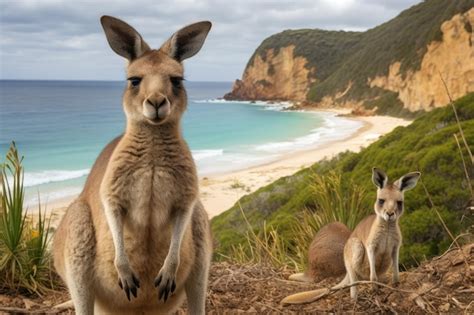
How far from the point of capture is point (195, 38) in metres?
3.01

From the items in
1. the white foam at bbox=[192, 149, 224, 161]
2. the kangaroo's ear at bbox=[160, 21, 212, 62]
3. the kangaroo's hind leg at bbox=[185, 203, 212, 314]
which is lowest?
the white foam at bbox=[192, 149, 224, 161]

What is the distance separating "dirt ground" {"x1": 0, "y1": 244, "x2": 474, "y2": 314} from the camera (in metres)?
3.88

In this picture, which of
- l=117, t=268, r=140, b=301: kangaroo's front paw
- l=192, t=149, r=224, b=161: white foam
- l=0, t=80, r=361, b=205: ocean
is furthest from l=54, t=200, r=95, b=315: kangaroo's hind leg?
l=192, t=149, r=224, b=161: white foam

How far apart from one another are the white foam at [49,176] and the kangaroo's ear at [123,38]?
23313 mm

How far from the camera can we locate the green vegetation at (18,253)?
184 inches

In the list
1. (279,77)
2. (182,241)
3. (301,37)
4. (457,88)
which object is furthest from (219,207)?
(301,37)

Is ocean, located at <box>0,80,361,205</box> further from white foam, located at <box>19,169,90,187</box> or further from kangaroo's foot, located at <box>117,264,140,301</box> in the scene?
kangaroo's foot, located at <box>117,264,140,301</box>

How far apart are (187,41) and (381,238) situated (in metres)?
2.56

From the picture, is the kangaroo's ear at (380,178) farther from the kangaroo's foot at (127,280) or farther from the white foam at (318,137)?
the white foam at (318,137)

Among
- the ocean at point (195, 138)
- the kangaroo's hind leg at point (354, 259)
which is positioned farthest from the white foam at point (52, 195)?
the kangaroo's hind leg at point (354, 259)

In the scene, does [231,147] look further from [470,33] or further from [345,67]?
[345,67]

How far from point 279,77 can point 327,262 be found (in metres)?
75.3

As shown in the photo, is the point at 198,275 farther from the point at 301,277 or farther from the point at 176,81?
the point at 301,277

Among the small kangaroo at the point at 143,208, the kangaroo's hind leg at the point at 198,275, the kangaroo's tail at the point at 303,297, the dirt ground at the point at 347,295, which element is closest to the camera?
the small kangaroo at the point at 143,208
